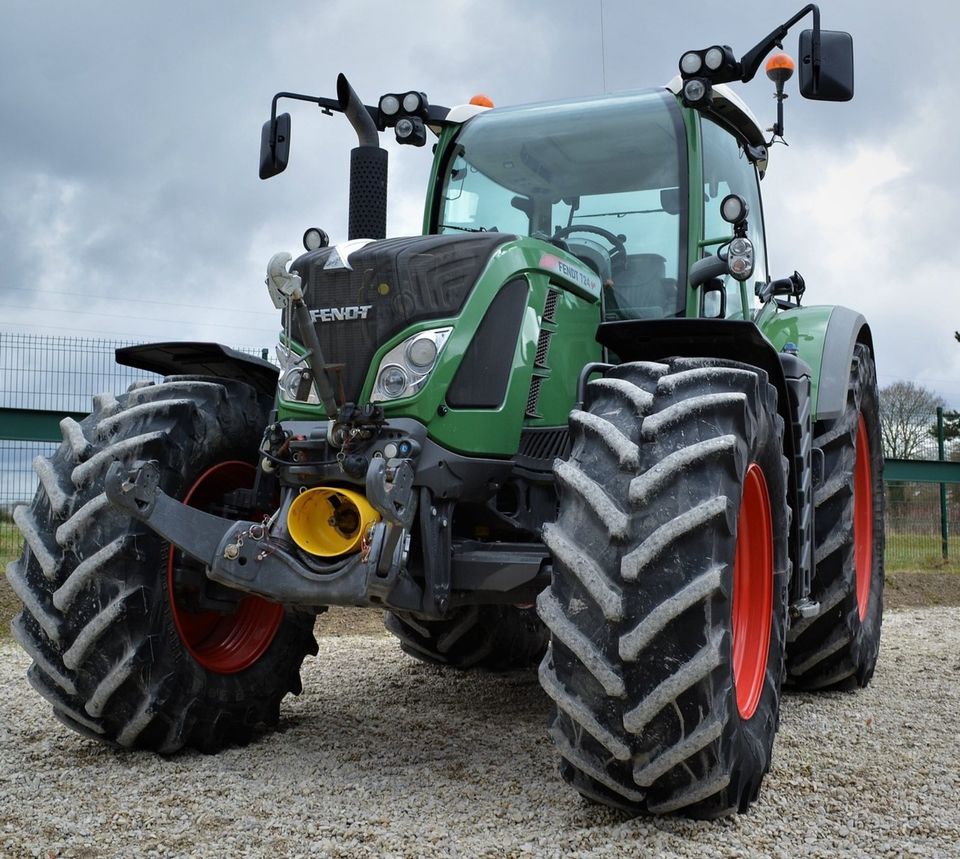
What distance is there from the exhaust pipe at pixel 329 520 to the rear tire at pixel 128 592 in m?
0.66

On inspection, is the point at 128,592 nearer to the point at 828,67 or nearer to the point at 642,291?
the point at 642,291

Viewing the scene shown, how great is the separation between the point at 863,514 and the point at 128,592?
4152 millimetres

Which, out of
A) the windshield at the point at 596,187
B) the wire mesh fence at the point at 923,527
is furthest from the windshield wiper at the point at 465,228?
the wire mesh fence at the point at 923,527

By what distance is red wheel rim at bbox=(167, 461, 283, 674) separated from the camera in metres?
4.24

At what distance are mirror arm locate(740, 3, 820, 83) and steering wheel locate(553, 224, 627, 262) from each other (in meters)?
0.80

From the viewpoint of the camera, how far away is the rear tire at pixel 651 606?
9.64 ft

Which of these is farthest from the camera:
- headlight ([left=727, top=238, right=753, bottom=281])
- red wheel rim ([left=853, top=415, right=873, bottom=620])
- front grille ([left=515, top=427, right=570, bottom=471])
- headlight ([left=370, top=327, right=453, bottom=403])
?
red wheel rim ([left=853, top=415, right=873, bottom=620])

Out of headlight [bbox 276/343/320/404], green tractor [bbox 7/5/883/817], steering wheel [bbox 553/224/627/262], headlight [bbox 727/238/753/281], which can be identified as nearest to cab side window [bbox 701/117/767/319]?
green tractor [bbox 7/5/883/817]

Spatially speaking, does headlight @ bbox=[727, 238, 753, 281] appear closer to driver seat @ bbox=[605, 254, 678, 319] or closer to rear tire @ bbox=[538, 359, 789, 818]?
driver seat @ bbox=[605, 254, 678, 319]

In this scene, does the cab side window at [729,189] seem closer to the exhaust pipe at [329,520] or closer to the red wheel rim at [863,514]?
the red wheel rim at [863,514]

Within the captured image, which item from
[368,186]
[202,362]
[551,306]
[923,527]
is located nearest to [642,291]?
[551,306]

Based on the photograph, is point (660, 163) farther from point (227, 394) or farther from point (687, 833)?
point (687, 833)

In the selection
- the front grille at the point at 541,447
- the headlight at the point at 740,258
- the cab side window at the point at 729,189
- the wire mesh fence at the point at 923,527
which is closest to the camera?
the front grille at the point at 541,447

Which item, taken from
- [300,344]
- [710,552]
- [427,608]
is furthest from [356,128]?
[710,552]
